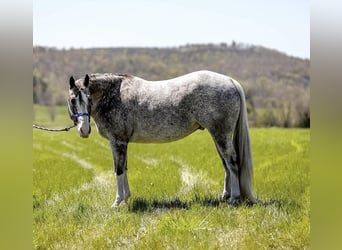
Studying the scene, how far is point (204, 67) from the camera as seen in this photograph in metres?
4.10

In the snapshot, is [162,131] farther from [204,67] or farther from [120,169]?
[204,67]

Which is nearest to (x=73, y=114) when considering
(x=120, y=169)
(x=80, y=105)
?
(x=80, y=105)

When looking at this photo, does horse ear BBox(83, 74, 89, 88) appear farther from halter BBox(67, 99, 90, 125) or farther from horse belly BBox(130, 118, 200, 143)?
horse belly BBox(130, 118, 200, 143)

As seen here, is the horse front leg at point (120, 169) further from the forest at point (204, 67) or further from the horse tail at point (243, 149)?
the horse tail at point (243, 149)

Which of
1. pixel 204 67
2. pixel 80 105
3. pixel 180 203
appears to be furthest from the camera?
pixel 204 67

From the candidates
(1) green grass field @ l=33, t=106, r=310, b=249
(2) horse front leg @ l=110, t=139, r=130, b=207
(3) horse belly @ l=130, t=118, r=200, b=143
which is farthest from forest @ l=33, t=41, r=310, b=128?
(2) horse front leg @ l=110, t=139, r=130, b=207

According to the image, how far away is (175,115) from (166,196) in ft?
2.02

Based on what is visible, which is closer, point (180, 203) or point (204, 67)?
point (180, 203)

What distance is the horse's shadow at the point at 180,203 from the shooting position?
348 cm

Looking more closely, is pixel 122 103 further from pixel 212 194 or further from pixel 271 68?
pixel 271 68

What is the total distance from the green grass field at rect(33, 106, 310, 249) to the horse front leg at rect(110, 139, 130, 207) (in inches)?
2.5

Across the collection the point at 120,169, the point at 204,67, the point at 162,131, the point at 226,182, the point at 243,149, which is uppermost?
the point at 204,67

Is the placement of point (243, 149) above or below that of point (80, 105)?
below
